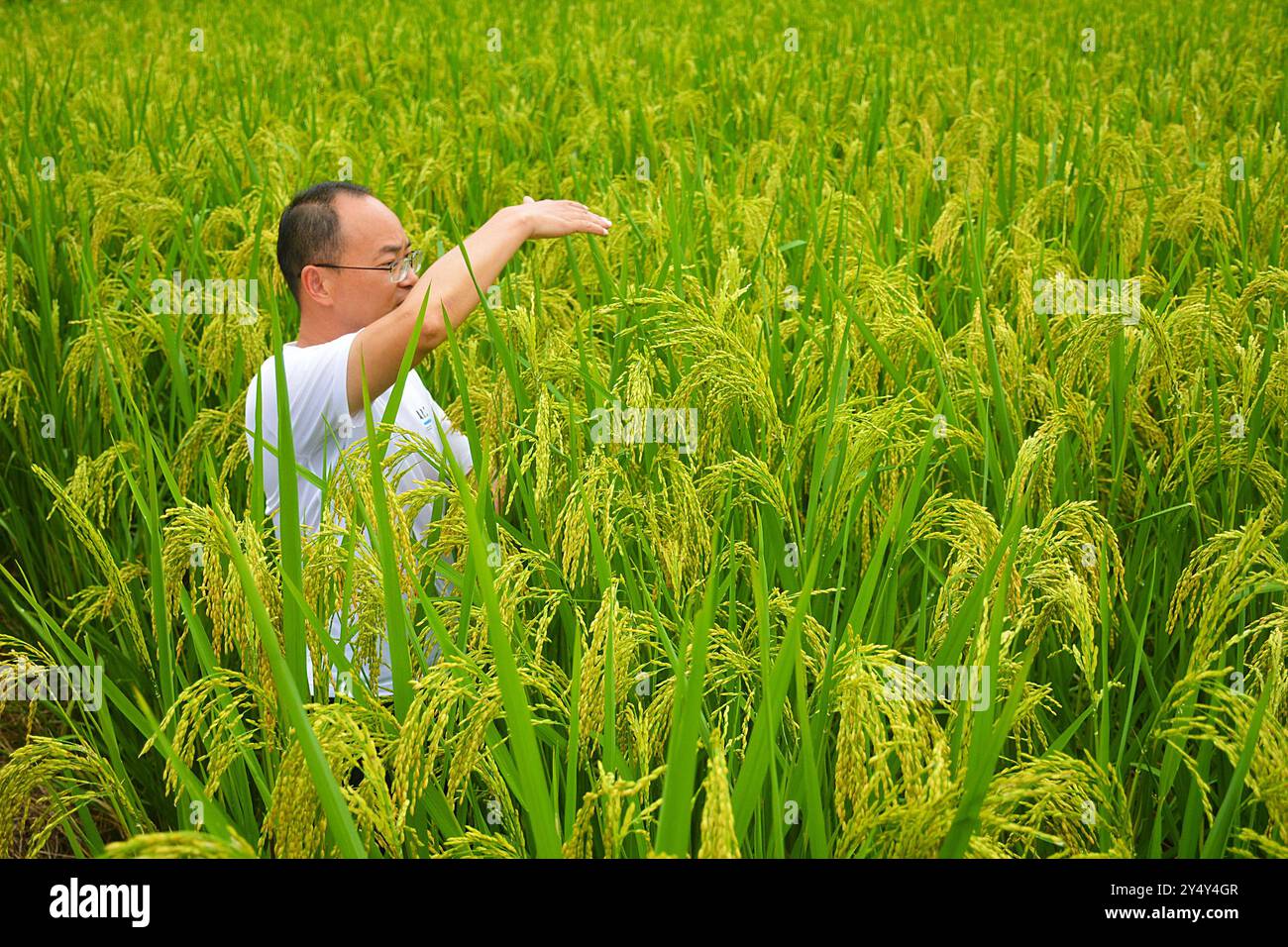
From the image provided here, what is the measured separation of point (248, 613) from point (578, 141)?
362 cm

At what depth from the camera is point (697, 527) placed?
1548 millimetres

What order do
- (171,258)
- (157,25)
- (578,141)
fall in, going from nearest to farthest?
(171,258) < (578,141) < (157,25)

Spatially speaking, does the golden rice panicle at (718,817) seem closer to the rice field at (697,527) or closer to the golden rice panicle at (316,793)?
the rice field at (697,527)

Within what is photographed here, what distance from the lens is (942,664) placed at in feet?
4.59

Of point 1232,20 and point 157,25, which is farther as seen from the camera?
point 157,25

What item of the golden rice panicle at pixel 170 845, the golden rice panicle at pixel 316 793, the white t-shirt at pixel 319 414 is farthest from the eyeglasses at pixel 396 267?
the golden rice panicle at pixel 170 845

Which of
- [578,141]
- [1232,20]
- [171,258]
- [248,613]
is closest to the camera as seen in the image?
[248,613]

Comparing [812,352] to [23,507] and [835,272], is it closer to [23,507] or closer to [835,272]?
[835,272]

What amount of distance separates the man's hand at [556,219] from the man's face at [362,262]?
0.83 feet

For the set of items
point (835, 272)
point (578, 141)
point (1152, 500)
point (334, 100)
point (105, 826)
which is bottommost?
point (105, 826)

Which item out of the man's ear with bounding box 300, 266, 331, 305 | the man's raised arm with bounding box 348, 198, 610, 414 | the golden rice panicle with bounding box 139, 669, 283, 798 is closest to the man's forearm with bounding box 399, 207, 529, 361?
the man's raised arm with bounding box 348, 198, 610, 414

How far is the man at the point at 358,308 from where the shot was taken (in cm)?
199
